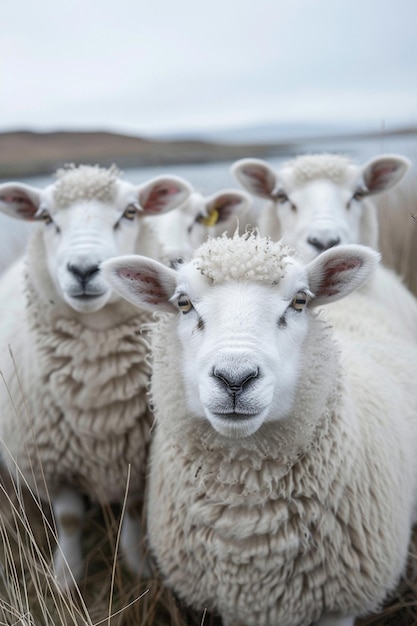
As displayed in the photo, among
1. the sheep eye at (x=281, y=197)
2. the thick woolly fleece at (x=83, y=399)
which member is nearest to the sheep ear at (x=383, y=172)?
the sheep eye at (x=281, y=197)

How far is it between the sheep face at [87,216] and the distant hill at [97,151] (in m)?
0.63

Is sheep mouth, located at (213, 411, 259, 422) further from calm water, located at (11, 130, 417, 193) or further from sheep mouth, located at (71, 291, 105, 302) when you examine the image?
calm water, located at (11, 130, 417, 193)

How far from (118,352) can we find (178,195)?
0.72 metres

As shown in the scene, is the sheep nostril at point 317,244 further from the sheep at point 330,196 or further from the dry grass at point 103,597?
the dry grass at point 103,597

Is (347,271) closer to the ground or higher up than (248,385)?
higher up

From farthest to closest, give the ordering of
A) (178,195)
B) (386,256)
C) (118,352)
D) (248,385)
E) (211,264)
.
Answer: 1. (386,256)
2. (178,195)
3. (118,352)
4. (211,264)
5. (248,385)

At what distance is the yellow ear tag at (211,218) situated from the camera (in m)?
3.36

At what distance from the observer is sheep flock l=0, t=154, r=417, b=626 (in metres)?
1.73

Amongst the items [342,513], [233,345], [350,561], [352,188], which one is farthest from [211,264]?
[352,188]

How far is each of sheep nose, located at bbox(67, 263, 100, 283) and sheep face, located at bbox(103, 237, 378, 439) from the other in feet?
1.19

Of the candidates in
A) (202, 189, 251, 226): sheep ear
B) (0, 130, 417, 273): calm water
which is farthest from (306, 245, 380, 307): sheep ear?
(0, 130, 417, 273): calm water

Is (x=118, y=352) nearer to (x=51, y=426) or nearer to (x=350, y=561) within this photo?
(x=51, y=426)

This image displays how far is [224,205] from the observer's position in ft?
11.0

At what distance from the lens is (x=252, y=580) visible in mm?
1838
